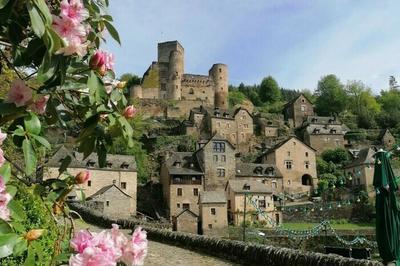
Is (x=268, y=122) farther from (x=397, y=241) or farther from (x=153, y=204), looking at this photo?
(x=397, y=241)

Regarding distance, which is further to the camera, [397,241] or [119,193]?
[119,193]

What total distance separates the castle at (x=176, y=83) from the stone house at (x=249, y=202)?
129ft

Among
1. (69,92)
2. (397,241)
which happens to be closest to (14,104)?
(69,92)

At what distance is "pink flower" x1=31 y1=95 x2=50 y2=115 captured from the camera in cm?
252

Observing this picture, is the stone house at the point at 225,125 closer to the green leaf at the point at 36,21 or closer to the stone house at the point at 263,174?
the stone house at the point at 263,174

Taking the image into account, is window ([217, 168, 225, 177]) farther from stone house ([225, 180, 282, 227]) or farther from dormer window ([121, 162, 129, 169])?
dormer window ([121, 162, 129, 169])

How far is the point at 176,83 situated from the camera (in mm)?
95625

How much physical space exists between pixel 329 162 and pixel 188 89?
35738 millimetres

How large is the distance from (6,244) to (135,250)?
0.62 meters

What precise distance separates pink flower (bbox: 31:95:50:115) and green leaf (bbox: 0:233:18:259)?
91 centimetres

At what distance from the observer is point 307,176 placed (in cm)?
7125

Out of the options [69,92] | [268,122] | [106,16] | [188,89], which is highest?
[188,89]

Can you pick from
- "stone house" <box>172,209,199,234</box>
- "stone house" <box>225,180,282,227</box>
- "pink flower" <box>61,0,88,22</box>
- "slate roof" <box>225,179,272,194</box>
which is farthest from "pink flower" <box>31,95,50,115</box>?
"slate roof" <box>225,179,272,194</box>

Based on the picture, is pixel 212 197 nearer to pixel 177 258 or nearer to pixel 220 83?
pixel 177 258
